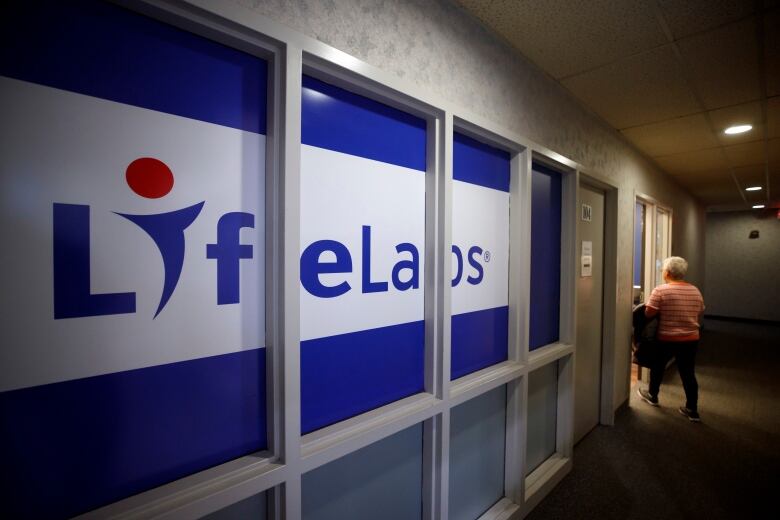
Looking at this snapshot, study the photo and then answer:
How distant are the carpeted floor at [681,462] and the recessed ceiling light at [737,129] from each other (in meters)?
2.74

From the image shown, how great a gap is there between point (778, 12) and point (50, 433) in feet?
10.2

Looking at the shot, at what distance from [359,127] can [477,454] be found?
178cm

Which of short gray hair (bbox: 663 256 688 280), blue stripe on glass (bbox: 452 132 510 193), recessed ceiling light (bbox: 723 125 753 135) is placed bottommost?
short gray hair (bbox: 663 256 688 280)

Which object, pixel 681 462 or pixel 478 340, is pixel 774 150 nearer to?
pixel 681 462

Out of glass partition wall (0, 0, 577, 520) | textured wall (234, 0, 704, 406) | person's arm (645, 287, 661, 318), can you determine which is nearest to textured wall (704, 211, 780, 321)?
person's arm (645, 287, 661, 318)

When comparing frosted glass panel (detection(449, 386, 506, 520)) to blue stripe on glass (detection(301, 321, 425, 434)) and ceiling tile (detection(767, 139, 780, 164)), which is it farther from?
ceiling tile (detection(767, 139, 780, 164))

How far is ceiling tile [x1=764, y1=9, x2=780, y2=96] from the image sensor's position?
1.67 meters

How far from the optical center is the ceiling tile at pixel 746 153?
3.64m

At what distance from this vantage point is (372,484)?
54.4 inches

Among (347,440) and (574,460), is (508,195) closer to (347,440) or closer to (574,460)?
(347,440)

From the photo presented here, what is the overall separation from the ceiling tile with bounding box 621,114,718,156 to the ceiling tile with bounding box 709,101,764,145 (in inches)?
2.7

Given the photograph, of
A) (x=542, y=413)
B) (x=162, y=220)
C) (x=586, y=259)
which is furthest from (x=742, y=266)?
(x=162, y=220)

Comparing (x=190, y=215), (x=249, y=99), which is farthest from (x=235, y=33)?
(x=190, y=215)

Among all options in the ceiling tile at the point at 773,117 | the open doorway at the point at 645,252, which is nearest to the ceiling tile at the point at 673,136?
the ceiling tile at the point at 773,117
